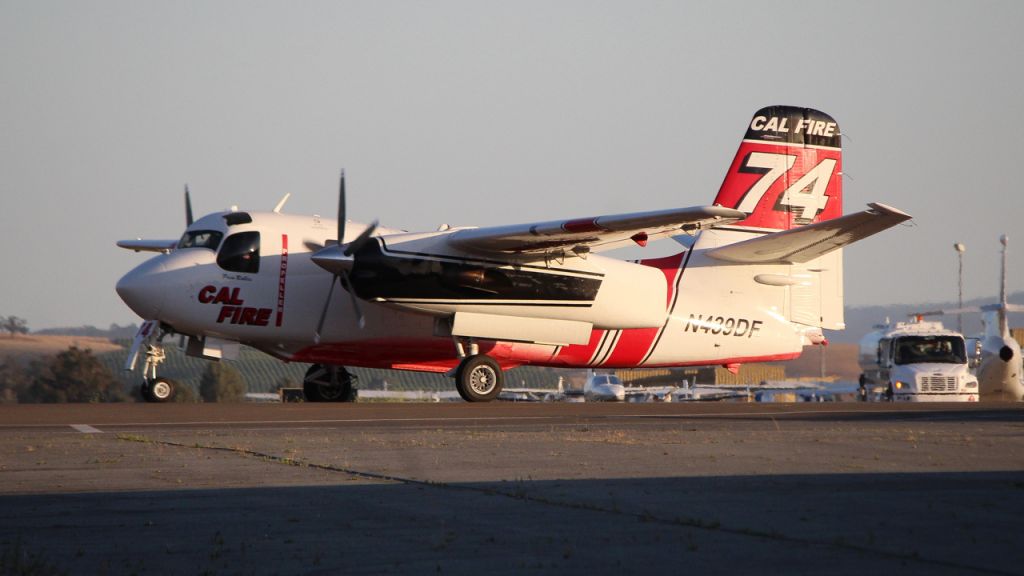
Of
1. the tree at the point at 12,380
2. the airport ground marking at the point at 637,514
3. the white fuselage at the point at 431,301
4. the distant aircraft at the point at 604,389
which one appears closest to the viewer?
the airport ground marking at the point at 637,514

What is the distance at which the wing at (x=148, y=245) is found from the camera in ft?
97.3

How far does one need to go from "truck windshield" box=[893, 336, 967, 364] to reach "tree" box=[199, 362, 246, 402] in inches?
1644

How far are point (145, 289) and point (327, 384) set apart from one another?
5068 mm

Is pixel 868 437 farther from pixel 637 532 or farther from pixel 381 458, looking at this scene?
pixel 637 532

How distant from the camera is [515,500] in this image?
877cm

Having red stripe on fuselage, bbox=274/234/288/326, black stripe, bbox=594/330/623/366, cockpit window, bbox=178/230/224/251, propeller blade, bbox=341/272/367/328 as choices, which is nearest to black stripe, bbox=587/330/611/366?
black stripe, bbox=594/330/623/366

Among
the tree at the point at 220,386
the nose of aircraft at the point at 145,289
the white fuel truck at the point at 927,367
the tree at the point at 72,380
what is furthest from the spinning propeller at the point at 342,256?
the tree at the point at 220,386

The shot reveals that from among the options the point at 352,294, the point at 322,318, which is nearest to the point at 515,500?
the point at 352,294

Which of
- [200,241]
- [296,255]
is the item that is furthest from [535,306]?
[200,241]

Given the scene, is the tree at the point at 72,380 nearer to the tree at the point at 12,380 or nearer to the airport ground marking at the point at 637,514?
the tree at the point at 12,380

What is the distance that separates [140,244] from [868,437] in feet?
68.7

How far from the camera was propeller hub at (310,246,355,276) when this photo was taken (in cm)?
2327

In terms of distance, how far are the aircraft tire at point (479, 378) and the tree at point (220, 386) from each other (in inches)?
1805

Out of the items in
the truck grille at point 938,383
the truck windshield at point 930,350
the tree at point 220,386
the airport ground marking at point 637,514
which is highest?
the truck windshield at point 930,350
